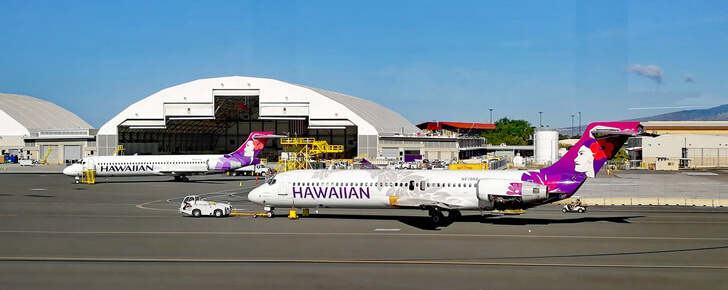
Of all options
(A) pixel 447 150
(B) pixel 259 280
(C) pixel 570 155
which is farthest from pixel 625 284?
(A) pixel 447 150

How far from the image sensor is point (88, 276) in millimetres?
21422

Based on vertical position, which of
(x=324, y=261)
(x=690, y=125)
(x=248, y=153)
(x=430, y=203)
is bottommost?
(x=324, y=261)

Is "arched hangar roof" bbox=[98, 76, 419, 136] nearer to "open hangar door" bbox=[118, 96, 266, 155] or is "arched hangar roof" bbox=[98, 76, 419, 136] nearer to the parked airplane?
"open hangar door" bbox=[118, 96, 266, 155]

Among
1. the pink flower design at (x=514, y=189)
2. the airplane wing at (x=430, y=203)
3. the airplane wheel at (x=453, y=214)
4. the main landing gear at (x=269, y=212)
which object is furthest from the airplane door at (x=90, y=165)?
the pink flower design at (x=514, y=189)

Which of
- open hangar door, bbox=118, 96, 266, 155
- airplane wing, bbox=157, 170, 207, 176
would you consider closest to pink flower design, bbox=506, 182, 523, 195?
airplane wing, bbox=157, 170, 207, 176

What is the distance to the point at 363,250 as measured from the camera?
26.5 m

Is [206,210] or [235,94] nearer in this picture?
[206,210]

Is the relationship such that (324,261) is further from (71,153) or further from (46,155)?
(46,155)

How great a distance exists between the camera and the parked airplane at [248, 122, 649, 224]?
1359 inches

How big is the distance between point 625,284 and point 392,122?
345 ft

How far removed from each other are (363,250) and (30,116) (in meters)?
130

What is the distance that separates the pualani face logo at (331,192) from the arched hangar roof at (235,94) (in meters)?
61.5

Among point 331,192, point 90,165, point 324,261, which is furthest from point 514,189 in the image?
point 90,165

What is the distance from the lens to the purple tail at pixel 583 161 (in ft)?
114
